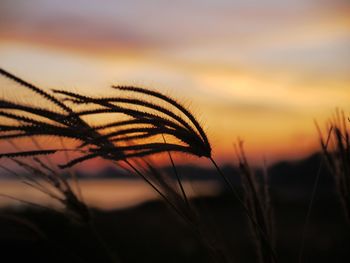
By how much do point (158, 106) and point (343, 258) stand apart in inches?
146

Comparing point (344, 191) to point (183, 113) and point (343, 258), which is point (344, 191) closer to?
point (183, 113)

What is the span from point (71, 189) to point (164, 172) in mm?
387

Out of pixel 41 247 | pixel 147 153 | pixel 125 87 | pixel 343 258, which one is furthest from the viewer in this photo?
pixel 41 247

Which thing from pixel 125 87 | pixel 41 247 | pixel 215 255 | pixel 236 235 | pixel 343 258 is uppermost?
pixel 125 87

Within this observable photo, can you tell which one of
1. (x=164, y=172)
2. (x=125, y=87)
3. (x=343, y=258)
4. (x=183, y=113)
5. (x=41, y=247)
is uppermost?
(x=125, y=87)

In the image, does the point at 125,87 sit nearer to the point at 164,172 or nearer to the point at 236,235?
the point at 164,172

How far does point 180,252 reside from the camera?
6.88 m

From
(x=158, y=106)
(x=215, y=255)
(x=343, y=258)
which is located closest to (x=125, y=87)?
(x=158, y=106)

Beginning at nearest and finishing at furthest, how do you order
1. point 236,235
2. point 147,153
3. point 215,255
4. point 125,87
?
point 147,153
point 125,87
point 215,255
point 236,235

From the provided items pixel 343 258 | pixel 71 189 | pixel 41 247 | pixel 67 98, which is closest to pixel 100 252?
pixel 41 247

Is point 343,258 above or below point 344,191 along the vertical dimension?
below

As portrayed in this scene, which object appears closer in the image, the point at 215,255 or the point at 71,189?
the point at 215,255

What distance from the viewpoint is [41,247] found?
21.6 feet

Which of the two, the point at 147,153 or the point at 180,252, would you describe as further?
the point at 180,252
